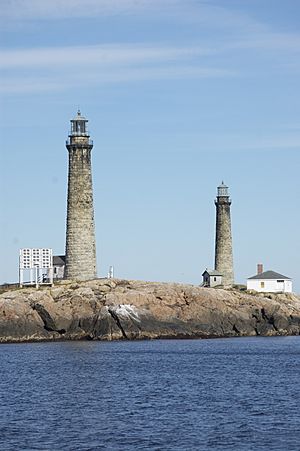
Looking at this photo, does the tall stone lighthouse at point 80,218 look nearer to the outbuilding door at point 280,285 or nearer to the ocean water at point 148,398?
the ocean water at point 148,398

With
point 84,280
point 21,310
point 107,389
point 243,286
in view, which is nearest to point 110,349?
point 21,310

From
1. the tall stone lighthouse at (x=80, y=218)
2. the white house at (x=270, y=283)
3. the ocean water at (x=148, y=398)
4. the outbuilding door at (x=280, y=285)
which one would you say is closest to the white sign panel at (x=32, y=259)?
the tall stone lighthouse at (x=80, y=218)

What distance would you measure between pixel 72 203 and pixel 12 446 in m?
57.7

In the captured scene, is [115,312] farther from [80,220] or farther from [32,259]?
[32,259]

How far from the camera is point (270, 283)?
377 ft

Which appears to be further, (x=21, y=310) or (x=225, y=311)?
(x=225, y=311)

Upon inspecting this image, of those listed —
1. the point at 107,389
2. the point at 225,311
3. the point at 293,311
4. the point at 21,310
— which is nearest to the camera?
the point at 107,389

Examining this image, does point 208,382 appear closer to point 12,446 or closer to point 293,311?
point 12,446

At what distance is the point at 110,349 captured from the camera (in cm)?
7794

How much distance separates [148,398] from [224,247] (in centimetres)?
6351

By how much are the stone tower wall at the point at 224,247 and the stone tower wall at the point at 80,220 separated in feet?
70.9

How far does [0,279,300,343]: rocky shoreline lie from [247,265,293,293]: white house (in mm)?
21553

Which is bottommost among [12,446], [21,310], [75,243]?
[12,446]

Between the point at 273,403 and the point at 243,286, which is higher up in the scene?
the point at 243,286
